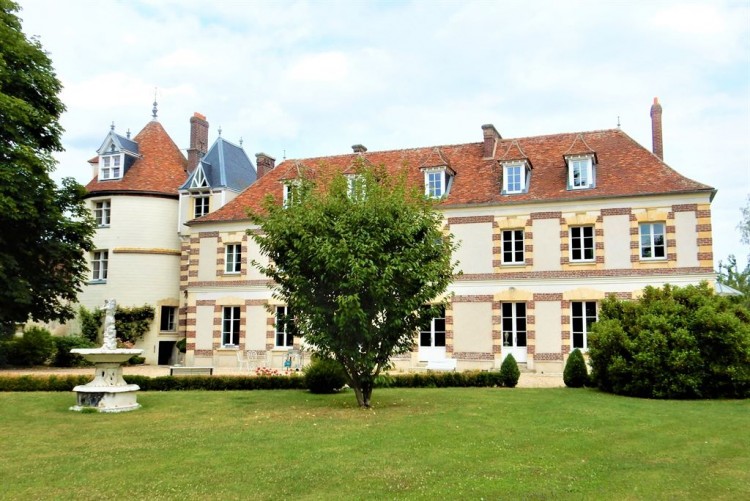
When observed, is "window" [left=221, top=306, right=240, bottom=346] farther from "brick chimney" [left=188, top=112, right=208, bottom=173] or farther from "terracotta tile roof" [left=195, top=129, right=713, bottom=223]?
"brick chimney" [left=188, top=112, right=208, bottom=173]

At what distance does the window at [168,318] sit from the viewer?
3133 cm

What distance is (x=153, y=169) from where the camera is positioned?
32375 millimetres

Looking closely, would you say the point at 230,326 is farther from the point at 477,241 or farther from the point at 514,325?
the point at 514,325

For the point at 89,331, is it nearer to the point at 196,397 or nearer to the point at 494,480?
the point at 196,397

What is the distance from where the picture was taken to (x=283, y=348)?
27781mm

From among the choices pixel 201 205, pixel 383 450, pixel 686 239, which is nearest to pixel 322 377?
pixel 383 450

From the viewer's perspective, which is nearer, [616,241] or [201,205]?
[616,241]

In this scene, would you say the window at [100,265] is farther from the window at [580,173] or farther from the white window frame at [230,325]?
the window at [580,173]

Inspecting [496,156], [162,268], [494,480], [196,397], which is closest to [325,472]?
[494,480]

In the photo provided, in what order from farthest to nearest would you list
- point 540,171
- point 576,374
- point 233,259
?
point 233,259 < point 540,171 < point 576,374

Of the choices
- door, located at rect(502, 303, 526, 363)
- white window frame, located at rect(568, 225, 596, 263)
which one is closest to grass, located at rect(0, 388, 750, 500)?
door, located at rect(502, 303, 526, 363)

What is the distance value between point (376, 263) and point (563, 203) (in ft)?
43.3

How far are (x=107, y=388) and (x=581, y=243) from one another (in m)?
17.5

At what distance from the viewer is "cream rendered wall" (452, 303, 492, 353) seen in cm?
2503
